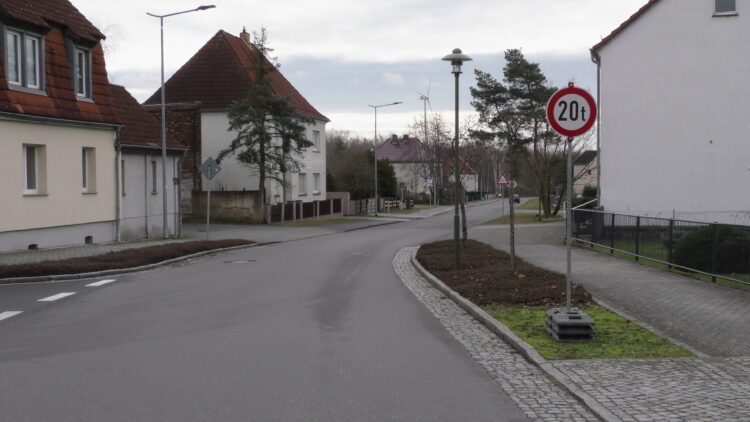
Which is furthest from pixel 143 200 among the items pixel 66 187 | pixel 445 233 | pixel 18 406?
pixel 18 406

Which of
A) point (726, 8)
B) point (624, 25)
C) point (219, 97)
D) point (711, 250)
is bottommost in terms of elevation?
point (711, 250)

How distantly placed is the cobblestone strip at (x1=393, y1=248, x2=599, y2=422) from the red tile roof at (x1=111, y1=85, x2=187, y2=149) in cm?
1906

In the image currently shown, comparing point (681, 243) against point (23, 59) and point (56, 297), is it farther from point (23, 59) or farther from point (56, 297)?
point (23, 59)

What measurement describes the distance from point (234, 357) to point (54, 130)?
16130 mm

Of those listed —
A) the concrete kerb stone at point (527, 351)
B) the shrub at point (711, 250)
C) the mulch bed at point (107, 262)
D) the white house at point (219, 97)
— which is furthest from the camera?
the white house at point (219, 97)

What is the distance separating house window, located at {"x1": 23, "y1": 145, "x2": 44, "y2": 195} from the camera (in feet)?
67.4

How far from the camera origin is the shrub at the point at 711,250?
12.6 m

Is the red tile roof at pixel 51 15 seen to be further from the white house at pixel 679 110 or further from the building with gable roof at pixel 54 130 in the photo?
the white house at pixel 679 110

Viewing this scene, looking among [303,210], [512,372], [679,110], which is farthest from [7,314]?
[303,210]

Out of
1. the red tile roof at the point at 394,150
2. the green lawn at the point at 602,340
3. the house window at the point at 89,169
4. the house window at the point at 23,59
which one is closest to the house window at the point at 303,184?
the house window at the point at 89,169

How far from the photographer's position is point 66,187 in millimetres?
21719

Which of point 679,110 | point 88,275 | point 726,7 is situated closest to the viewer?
point 88,275

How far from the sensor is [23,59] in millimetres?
20125

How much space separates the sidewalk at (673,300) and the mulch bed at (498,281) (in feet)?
2.26
